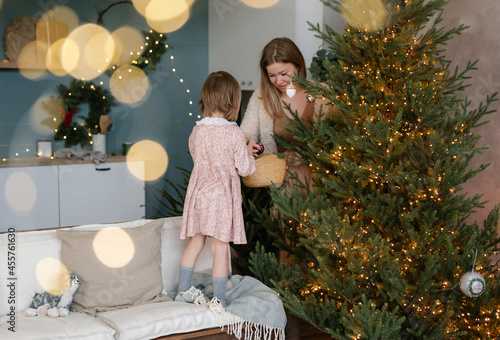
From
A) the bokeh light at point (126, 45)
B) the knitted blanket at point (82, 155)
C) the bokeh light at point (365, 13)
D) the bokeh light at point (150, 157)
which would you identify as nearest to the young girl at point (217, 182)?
the bokeh light at point (365, 13)

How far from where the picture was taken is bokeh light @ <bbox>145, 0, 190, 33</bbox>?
4.57 m

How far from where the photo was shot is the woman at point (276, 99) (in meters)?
2.56

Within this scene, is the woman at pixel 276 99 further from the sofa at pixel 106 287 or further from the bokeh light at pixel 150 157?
the bokeh light at pixel 150 157

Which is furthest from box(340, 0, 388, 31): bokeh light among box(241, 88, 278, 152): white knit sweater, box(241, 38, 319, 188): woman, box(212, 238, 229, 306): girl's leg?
box(212, 238, 229, 306): girl's leg

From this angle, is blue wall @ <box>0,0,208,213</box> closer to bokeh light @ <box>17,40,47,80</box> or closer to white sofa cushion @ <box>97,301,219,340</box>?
bokeh light @ <box>17,40,47,80</box>

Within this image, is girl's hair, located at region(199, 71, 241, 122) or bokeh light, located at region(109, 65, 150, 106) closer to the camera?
girl's hair, located at region(199, 71, 241, 122)

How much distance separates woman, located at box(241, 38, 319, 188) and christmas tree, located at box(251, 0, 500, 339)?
0.52 metres

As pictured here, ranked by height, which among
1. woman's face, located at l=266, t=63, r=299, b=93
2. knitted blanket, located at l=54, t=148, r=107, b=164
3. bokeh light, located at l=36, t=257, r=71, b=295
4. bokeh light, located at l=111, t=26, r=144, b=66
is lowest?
bokeh light, located at l=36, t=257, r=71, b=295

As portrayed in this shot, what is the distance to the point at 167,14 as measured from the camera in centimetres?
464

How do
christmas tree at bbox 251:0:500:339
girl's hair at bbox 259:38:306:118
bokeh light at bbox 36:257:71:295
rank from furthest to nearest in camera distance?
girl's hair at bbox 259:38:306:118 < bokeh light at bbox 36:257:71:295 < christmas tree at bbox 251:0:500:339

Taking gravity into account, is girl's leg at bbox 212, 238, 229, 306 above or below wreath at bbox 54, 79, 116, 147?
below

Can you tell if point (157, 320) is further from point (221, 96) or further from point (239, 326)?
point (221, 96)

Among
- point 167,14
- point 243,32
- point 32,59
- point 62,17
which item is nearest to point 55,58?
point 32,59

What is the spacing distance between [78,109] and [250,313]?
2922 mm
